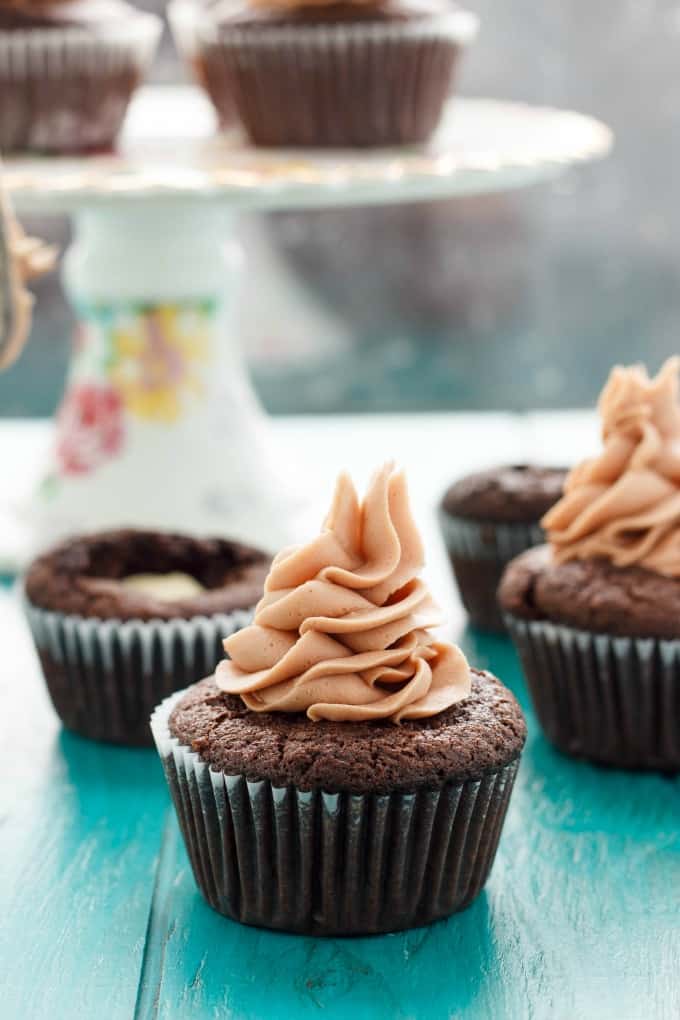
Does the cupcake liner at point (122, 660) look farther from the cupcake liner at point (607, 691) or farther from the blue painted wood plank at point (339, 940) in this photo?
the cupcake liner at point (607, 691)

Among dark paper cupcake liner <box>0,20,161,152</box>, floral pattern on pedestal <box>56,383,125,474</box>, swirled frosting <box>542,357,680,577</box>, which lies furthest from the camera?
floral pattern on pedestal <box>56,383,125,474</box>

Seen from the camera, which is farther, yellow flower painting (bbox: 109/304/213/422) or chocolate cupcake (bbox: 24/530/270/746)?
yellow flower painting (bbox: 109/304/213/422)

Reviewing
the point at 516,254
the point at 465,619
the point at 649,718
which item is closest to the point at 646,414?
the point at 649,718

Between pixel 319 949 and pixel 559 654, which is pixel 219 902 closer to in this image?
pixel 319 949

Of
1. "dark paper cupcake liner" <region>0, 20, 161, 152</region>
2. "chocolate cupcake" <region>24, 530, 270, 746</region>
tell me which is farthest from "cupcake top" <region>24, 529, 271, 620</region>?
"dark paper cupcake liner" <region>0, 20, 161, 152</region>

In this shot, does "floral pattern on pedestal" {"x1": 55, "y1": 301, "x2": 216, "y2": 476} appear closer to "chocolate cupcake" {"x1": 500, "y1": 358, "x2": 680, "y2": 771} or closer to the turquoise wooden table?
the turquoise wooden table
